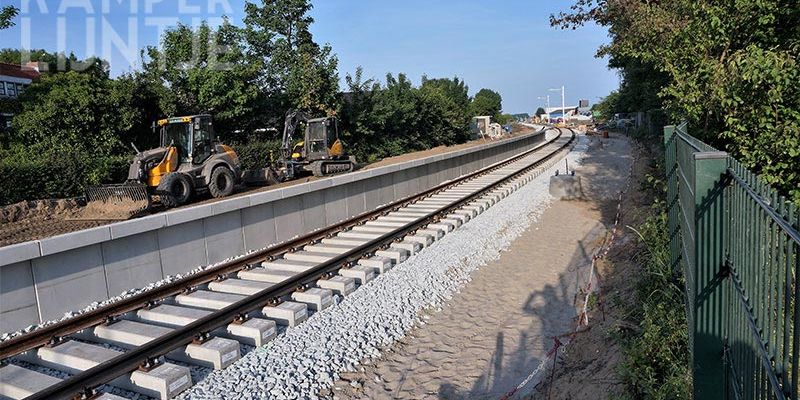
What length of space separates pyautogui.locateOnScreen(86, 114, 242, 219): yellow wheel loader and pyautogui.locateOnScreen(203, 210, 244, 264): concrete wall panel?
17.4ft

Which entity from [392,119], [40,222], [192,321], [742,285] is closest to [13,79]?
[392,119]

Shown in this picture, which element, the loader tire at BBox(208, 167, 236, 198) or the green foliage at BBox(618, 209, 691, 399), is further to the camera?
the loader tire at BBox(208, 167, 236, 198)

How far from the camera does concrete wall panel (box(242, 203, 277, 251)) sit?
11.1 meters

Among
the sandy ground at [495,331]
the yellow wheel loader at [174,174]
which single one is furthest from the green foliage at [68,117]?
the sandy ground at [495,331]

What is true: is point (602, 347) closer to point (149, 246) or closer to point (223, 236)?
point (149, 246)

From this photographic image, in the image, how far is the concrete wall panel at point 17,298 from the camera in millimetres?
7027

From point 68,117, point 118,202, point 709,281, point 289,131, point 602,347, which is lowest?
point 602,347

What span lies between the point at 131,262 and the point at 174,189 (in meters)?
7.90

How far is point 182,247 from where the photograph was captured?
380 inches

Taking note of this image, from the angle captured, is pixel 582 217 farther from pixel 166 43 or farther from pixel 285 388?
pixel 166 43

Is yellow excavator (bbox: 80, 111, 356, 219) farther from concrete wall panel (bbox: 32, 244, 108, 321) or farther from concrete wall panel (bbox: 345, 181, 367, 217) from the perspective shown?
concrete wall panel (bbox: 32, 244, 108, 321)

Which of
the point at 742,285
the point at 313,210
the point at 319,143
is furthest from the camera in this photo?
the point at 319,143

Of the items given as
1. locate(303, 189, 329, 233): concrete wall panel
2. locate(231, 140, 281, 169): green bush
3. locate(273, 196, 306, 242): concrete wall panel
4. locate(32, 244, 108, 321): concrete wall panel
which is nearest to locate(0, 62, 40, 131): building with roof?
Result: locate(231, 140, 281, 169): green bush

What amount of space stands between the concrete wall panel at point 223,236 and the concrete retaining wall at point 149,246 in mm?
18
